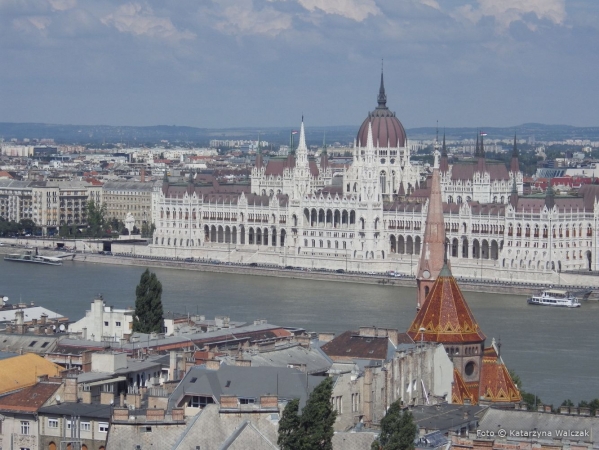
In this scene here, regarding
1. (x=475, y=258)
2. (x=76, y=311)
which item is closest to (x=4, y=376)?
(x=76, y=311)

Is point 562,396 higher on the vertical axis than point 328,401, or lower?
lower

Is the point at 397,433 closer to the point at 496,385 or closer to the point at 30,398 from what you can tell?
the point at 30,398

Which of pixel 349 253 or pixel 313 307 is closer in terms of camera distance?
pixel 313 307

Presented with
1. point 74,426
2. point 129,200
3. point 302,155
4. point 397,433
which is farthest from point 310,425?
point 129,200

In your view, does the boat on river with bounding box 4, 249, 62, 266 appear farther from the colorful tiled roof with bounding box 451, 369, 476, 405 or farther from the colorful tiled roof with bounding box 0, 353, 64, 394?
the colorful tiled roof with bounding box 0, 353, 64, 394

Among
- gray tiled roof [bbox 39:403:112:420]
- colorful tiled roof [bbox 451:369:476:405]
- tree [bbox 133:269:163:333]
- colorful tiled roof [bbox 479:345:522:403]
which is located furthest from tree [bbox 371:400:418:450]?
tree [bbox 133:269:163:333]

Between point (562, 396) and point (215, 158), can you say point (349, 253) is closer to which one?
point (562, 396)

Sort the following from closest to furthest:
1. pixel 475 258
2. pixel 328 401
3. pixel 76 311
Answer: pixel 328 401
pixel 76 311
pixel 475 258
